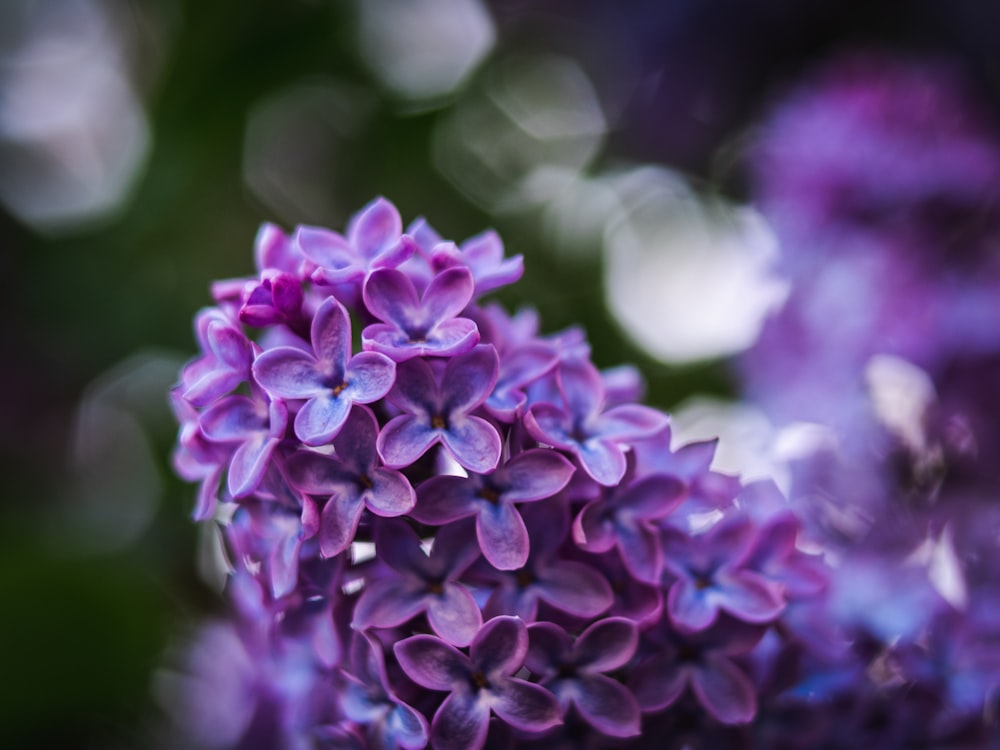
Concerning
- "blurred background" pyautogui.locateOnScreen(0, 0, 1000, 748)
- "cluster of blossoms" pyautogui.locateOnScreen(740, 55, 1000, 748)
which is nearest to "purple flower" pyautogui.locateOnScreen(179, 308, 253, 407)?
"cluster of blossoms" pyautogui.locateOnScreen(740, 55, 1000, 748)

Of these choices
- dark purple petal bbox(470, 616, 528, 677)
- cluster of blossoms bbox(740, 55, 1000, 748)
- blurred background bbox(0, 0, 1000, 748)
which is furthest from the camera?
blurred background bbox(0, 0, 1000, 748)

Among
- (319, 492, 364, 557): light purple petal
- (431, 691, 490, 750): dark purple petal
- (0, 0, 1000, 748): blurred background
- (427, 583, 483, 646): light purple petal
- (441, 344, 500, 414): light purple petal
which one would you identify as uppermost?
(441, 344, 500, 414): light purple petal

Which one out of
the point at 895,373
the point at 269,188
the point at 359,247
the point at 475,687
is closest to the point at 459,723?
the point at 475,687

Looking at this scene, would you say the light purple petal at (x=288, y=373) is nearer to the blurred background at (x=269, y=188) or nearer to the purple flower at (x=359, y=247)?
the purple flower at (x=359, y=247)

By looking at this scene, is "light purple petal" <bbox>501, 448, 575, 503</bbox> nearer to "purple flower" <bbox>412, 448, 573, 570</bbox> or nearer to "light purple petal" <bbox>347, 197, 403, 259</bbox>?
"purple flower" <bbox>412, 448, 573, 570</bbox>

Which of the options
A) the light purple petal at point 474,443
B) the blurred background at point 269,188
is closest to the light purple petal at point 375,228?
the light purple petal at point 474,443

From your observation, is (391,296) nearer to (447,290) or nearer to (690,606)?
(447,290)
